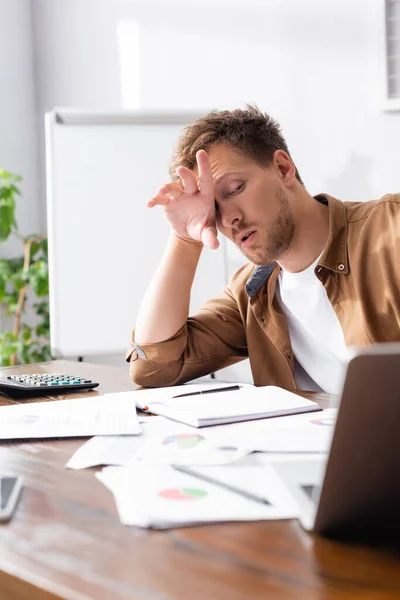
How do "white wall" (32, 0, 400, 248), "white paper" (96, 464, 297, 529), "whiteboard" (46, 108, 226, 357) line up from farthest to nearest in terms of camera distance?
"whiteboard" (46, 108, 226, 357) < "white wall" (32, 0, 400, 248) < "white paper" (96, 464, 297, 529)

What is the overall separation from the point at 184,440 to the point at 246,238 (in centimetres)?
74

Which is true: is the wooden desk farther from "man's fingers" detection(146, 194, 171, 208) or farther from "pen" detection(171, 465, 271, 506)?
"man's fingers" detection(146, 194, 171, 208)

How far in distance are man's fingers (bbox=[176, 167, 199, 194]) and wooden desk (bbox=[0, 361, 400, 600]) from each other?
0.94 m

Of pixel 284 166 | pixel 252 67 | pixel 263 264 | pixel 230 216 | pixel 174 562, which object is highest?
pixel 252 67

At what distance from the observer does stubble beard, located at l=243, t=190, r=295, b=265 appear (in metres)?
1.59

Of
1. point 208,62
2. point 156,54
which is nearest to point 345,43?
point 208,62

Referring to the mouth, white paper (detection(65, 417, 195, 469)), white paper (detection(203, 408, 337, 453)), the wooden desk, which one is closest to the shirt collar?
the mouth

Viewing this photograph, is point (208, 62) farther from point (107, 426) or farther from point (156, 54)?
point (107, 426)

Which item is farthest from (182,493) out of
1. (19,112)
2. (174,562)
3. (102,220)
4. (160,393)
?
(19,112)

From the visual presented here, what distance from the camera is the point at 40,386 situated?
4.59 feet

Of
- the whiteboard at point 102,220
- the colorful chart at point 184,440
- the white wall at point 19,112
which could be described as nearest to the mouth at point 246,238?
the colorful chart at point 184,440

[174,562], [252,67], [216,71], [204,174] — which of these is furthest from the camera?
[216,71]

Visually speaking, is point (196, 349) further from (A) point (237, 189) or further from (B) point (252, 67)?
(B) point (252, 67)

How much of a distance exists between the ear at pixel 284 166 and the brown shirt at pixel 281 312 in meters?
0.09
